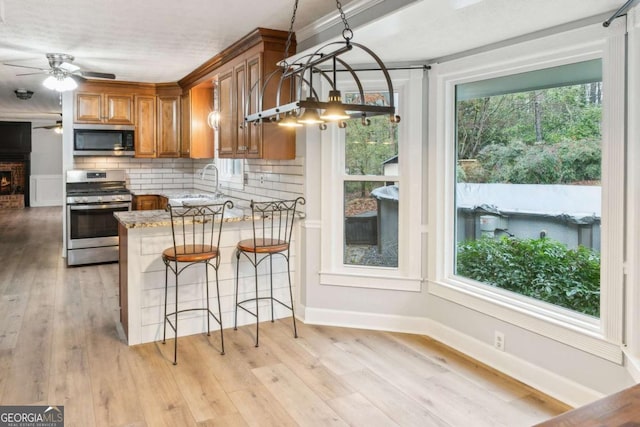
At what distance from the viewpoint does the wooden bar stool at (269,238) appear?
3582mm

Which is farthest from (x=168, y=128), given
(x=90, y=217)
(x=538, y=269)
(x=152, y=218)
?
(x=538, y=269)

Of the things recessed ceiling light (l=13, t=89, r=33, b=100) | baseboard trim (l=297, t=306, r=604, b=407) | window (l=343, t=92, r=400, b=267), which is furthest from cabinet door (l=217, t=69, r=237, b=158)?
recessed ceiling light (l=13, t=89, r=33, b=100)

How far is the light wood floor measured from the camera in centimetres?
252

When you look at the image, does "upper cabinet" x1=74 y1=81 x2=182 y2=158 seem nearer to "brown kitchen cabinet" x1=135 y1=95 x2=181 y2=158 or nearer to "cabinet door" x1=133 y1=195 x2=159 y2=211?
"brown kitchen cabinet" x1=135 y1=95 x2=181 y2=158

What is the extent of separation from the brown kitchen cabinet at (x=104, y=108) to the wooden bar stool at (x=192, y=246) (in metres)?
3.15

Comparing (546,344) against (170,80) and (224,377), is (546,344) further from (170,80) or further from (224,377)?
(170,80)

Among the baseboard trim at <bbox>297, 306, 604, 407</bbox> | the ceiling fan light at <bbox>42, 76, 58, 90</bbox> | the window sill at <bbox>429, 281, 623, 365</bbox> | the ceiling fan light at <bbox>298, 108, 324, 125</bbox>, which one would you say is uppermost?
the ceiling fan light at <bbox>42, 76, 58, 90</bbox>

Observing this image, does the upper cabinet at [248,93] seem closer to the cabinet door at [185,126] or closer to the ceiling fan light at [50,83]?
the cabinet door at [185,126]

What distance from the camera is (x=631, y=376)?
2314mm

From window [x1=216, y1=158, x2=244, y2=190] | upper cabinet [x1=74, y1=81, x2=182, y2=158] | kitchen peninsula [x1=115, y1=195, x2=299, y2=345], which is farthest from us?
upper cabinet [x1=74, y1=81, x2=182, y2=158]

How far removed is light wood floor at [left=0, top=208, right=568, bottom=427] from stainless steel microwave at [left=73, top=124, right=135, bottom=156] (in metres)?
2.53

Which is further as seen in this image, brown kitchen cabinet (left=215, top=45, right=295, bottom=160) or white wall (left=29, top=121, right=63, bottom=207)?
white wall (left=29, top=121, right=63, bottom=207)

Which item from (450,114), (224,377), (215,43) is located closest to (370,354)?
(224,377)

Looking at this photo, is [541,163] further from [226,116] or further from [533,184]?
[226,116]
